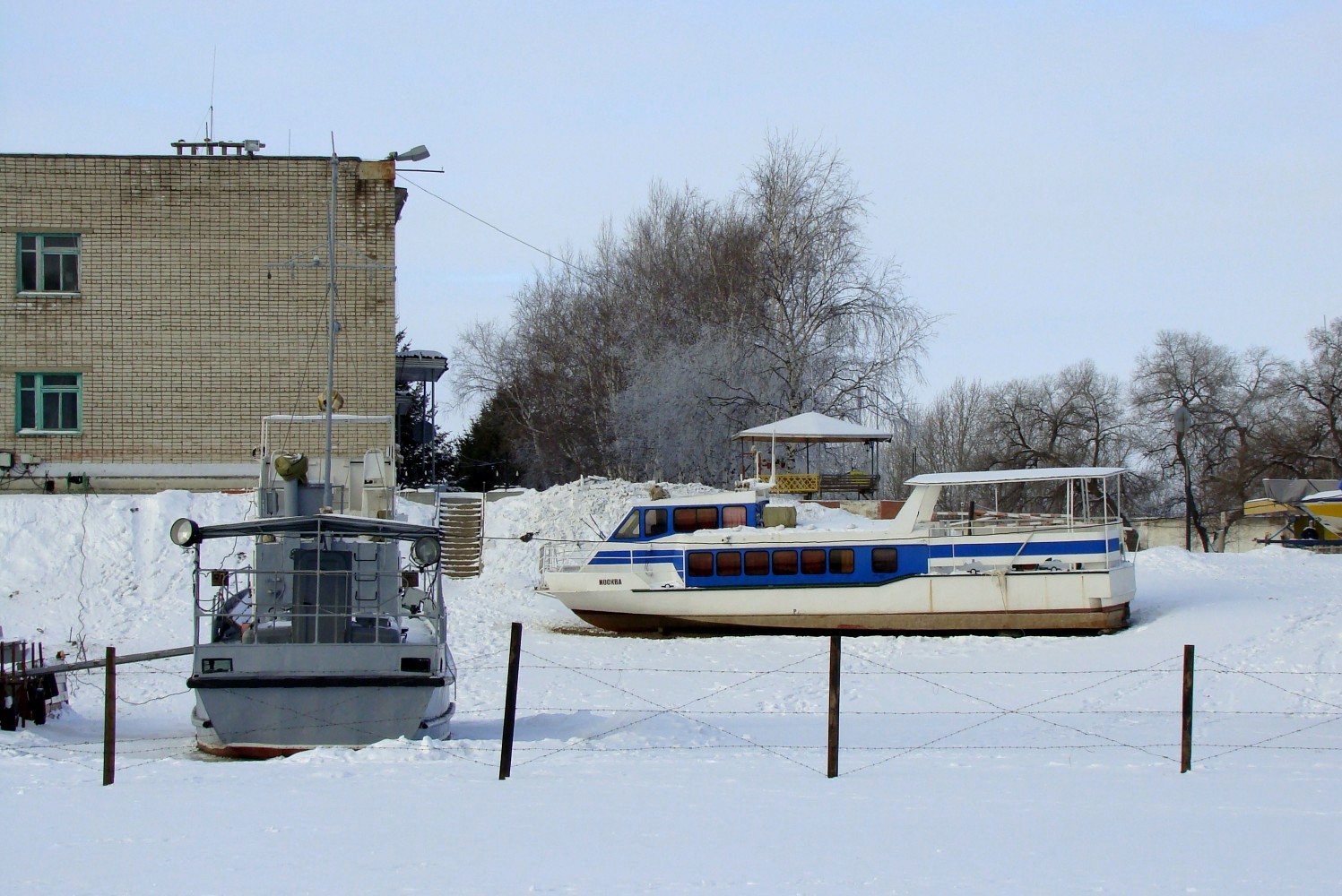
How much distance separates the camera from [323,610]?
1515 cm

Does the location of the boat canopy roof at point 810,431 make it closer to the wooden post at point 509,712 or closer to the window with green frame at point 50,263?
the window with green frame at point 50,263

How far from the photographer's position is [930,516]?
24.5 meters

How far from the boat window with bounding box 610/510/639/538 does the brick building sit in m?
7.32

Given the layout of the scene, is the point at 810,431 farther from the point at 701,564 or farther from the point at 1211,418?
the point at 1211,418

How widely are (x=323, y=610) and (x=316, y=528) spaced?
1886 mm

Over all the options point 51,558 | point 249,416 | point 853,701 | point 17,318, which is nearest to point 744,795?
point 853,701

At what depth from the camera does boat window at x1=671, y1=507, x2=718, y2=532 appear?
25.6 m

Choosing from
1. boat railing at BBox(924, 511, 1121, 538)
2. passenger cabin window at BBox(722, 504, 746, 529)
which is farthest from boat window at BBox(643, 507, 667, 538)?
boat railing at BBox(924, 511, 1121, 538)

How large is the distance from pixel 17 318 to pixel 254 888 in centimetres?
2576

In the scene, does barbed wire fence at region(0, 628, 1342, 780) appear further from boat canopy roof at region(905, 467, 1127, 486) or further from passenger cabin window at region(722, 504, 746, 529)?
passenger cabin window at region(722, 504, 746, 529)

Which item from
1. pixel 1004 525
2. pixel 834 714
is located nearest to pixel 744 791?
pixel 834 714

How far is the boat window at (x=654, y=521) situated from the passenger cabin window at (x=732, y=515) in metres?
1.17

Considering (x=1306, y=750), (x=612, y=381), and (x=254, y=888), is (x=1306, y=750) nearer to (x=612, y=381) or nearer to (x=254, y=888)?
(x=254, y=888)

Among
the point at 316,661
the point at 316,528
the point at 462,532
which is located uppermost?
the point at 316,528
